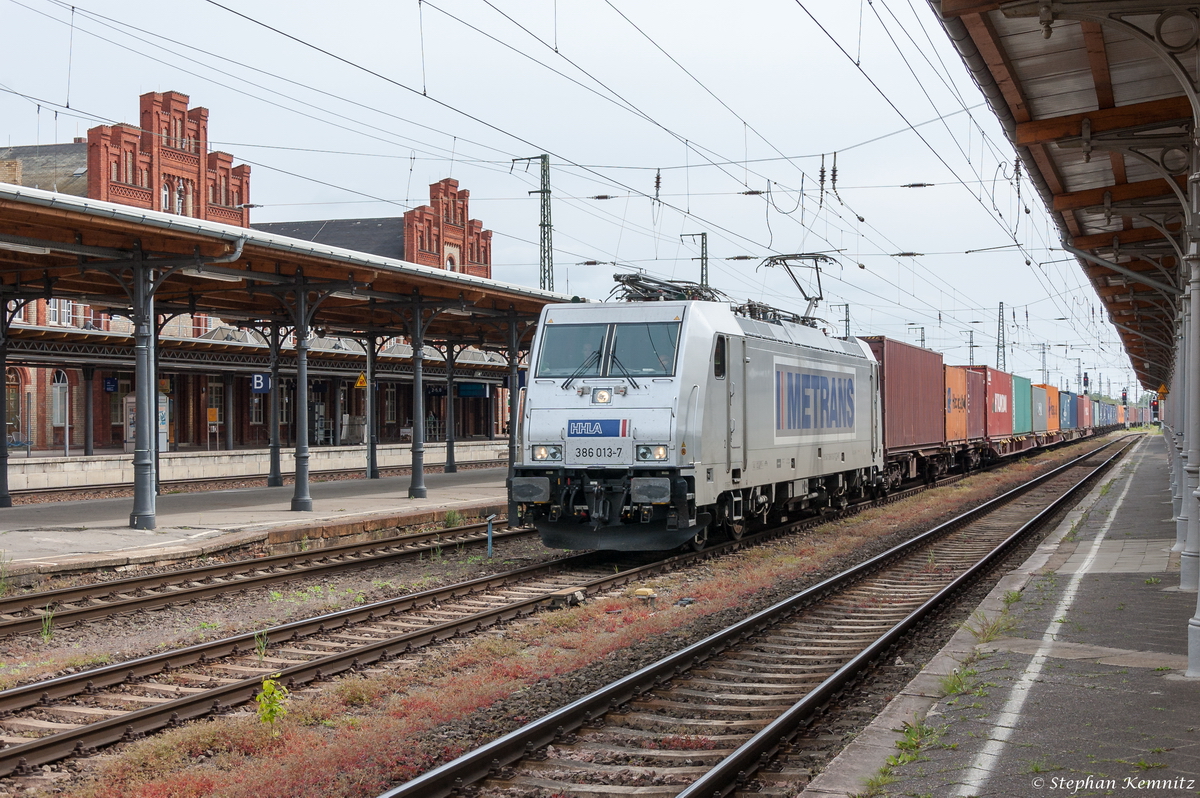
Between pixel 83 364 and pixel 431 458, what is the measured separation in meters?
13.7

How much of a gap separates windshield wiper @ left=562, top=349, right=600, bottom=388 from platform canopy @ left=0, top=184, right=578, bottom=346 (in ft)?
19.6

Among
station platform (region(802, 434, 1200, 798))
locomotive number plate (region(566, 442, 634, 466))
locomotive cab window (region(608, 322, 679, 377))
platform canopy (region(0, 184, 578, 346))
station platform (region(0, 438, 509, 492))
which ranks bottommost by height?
station platform (region(802, 434, 1200, 798))

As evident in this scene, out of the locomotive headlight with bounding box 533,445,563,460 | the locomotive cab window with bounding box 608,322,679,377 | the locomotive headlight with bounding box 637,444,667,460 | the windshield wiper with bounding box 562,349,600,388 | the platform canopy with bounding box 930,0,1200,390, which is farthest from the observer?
the windshield wiper with bounding box 562,349,600,388

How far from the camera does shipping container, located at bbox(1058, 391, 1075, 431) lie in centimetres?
5862

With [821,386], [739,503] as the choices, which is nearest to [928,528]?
[821,386]

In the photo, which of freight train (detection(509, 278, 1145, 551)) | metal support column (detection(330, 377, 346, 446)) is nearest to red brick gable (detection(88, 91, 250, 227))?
metal support column (detection(330, 377, 346, 446))

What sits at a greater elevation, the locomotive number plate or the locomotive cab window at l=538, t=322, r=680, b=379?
the locomotive cab window at l=538, t=322, r=680, b=379

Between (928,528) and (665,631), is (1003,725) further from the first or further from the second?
(928,528)

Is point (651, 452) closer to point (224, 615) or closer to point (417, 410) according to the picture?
point (224, 615)

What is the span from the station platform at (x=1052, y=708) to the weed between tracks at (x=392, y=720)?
1.49m

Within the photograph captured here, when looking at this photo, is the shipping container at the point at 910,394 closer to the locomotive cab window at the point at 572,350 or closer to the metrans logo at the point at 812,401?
the metrans logo at the point at 812,401

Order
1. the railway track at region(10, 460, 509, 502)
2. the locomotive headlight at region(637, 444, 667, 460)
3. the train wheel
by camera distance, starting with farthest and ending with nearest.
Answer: the railway track at region(10, 460, 509, 502)
the train wheel
the locomotive headlight at region(637, 444, 667, 460)

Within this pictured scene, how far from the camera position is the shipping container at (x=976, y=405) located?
109ft

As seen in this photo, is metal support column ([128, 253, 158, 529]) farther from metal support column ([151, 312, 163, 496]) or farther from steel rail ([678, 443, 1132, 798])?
steel rail ([678, 443, 1132, 798])
